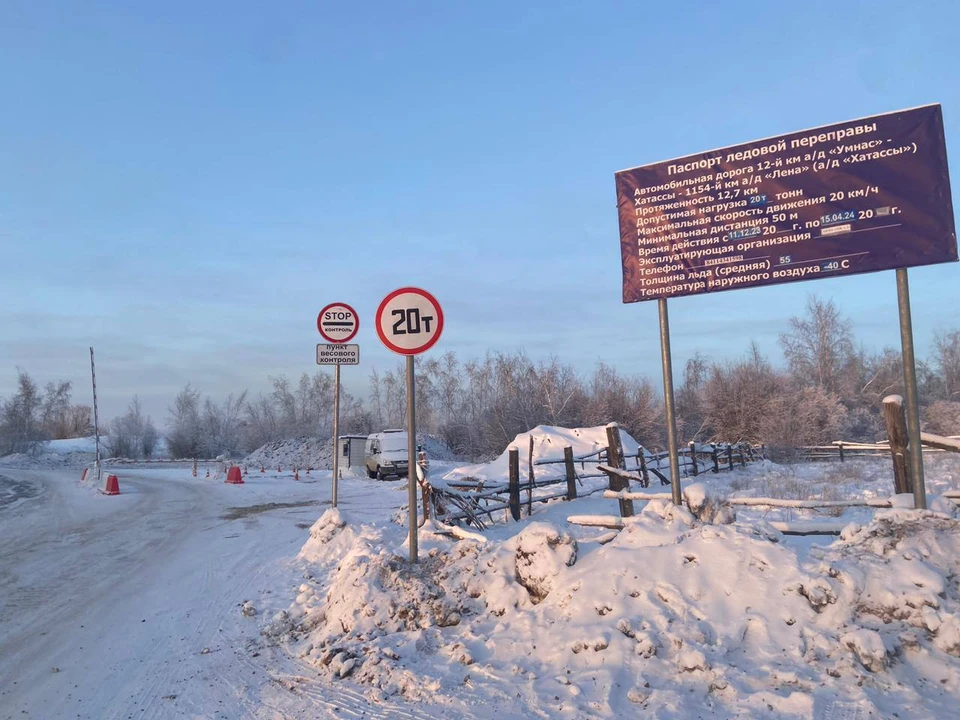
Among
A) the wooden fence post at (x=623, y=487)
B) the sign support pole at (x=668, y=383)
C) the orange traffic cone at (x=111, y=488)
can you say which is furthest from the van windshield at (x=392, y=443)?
the sign support pole at (x=668, y=383)

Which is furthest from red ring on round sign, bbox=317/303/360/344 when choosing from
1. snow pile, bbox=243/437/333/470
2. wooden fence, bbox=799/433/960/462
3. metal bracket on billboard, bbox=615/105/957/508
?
snow pile, bbox=243/437/333/470

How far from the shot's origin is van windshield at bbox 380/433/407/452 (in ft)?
105

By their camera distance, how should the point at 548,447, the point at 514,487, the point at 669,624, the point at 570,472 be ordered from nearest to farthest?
the point at 669,624 → the point at 514,487 → the point at 570,472 → the point at 548,447

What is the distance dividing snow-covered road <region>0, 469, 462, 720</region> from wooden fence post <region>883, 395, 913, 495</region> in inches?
212

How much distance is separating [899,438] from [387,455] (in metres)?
26.6

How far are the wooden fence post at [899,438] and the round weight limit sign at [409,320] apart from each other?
4.70 meters

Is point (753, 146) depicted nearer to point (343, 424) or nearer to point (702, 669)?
point (702, 669)

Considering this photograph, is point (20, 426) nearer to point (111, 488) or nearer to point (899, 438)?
point (111, 488)

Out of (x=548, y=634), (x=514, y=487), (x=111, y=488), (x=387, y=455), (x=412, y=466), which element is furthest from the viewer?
(x=387, y=455)

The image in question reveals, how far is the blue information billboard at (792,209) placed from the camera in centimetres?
623

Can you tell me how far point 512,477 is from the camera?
13641 mm

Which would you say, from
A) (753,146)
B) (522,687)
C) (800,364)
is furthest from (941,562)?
(800,364)

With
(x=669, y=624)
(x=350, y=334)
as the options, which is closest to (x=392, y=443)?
(x=350, y=334)

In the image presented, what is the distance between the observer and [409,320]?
25.0ft
